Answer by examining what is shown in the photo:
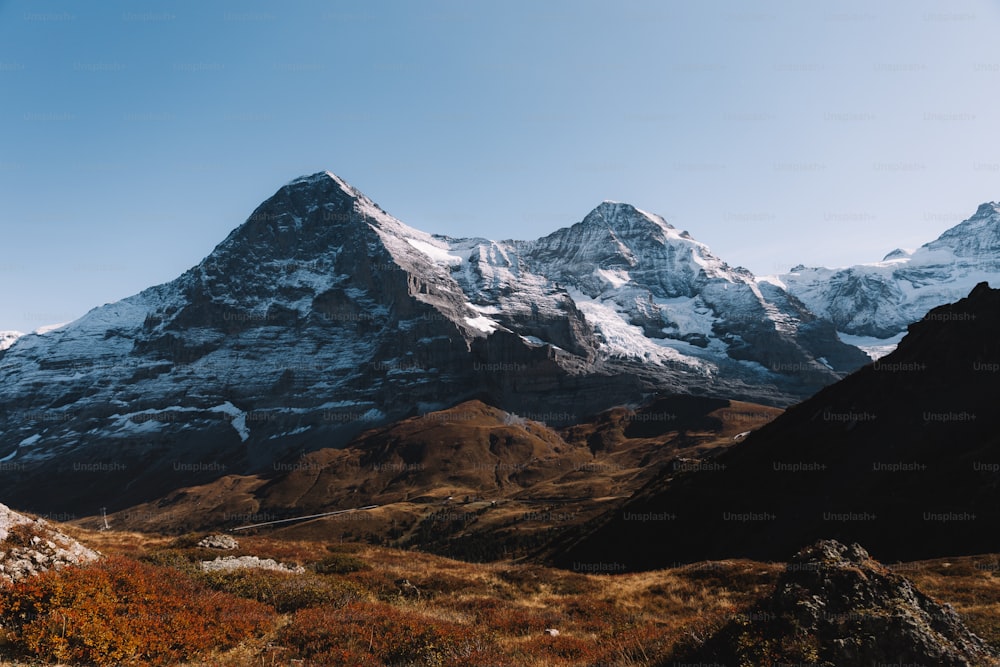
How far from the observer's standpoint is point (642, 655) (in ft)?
45.7

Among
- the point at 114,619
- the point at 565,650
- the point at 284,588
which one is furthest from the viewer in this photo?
the point at 284,588

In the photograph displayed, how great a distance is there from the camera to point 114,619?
13.4 m

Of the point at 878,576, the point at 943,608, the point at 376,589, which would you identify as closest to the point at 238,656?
the point at 376,589

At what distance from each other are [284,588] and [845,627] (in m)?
17.8

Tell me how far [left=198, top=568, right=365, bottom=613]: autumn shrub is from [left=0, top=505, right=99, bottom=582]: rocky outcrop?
14.5ft

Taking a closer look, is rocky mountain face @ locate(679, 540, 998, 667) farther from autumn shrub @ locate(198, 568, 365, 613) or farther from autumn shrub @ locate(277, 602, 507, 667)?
autumn shrub @ locate(198, 568, 365, 613)

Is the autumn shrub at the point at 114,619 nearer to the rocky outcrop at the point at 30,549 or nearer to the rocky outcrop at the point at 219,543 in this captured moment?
the rocky outcrop at the point at 30,549

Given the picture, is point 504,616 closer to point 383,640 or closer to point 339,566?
point 383,640

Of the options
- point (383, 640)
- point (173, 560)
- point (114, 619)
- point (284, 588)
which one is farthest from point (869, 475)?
point (114, 619)

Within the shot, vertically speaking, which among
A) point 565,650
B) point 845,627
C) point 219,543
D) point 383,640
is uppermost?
point 845,627

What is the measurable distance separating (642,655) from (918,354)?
383 ft

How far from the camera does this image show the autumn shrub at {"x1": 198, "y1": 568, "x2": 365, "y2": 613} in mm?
18812

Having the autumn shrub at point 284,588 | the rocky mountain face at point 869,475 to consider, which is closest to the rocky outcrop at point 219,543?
the autumn shrub at point 284,588

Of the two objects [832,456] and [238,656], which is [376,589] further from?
[832,456]
